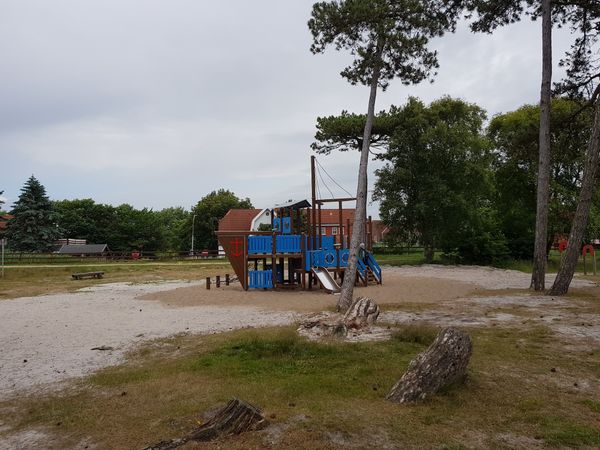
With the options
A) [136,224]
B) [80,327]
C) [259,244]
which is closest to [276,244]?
[259,244]

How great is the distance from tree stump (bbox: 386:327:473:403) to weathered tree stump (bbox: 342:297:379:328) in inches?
120

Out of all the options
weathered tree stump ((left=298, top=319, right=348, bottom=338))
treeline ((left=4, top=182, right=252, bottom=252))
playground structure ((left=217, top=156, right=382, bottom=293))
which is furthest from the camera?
treeline ((left=4, top=182, right=252, bottom=252))

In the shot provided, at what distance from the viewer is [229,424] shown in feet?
13.0

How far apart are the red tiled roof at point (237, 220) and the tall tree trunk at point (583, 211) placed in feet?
164

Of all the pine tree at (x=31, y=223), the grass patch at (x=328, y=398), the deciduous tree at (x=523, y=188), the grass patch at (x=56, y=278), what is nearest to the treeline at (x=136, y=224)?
the pine tree at (x=31, y=223)

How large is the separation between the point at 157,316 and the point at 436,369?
8.26 metres

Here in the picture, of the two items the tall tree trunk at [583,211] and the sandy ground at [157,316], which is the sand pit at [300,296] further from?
the tall tree trunk at [583,211]

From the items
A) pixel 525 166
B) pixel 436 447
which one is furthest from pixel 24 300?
pixel 525 166

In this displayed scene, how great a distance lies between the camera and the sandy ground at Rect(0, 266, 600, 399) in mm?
7113

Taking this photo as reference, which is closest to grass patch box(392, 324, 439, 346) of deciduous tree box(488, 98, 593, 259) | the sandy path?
the sandy path

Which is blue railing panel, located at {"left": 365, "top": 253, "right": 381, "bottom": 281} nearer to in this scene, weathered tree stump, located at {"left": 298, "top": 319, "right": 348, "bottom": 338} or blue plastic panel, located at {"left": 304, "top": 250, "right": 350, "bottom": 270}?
blue plastic panel, located at {"left": 304, "top": 250, "right": 350, "bottom": 270}

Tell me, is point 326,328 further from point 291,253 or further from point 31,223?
point 31,223

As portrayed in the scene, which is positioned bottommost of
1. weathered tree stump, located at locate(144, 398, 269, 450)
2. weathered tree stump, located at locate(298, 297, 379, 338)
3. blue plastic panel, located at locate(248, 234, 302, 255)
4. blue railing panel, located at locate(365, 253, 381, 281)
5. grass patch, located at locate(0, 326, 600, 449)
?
grass patch, located at locate(0, 326, 600, 449)

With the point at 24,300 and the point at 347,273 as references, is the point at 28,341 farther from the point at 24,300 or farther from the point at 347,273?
the point at 24,300
